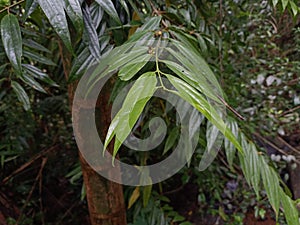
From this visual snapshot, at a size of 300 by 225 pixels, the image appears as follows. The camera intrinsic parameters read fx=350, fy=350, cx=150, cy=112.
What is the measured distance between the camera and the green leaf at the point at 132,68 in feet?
1.08

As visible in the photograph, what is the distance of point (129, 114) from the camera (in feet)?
0.87

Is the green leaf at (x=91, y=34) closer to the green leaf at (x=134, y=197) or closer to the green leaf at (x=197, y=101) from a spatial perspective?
the green leaf at (x=197, y=101)

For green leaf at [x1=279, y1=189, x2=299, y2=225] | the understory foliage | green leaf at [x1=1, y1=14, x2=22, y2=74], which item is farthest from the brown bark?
green leaf at [x1=279, y1=189, x2=299, y2=225]

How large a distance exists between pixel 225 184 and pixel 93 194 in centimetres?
79

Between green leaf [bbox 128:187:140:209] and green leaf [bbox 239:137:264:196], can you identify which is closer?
green leaf [bbox 239:137:264:196]

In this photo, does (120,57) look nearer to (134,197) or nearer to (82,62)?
(82,62)

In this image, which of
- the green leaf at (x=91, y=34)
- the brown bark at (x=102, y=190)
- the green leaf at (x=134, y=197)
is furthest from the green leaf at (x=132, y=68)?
the green leaf at (x=134, y=197)

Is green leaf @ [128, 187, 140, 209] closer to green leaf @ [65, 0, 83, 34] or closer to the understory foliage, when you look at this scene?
the understory foliage

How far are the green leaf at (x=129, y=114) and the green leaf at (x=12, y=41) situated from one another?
0.53 ft

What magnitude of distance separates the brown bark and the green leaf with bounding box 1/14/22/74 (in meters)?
0.18

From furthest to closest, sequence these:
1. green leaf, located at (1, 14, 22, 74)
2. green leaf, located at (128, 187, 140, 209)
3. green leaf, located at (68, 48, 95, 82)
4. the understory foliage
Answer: green leaf, located at (128, 187, 140, 209), the understory foliage, green leaf, located at (68, 48, 95, 82), green leaf, located at (1, 14, 22, 74)

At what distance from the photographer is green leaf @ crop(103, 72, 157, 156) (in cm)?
27

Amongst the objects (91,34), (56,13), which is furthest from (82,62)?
(56,13)

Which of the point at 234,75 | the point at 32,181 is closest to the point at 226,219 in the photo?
the point at 234,75
